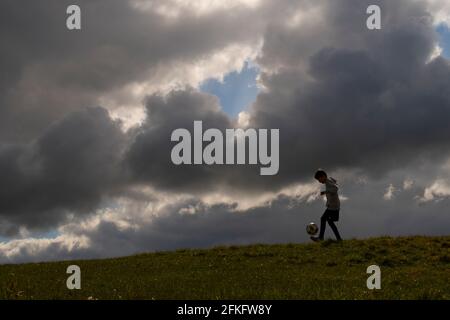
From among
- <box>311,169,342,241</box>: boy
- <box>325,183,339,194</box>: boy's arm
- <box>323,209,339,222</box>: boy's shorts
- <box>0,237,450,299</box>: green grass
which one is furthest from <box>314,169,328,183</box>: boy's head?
<box>0,237,450,299</box>: green grass

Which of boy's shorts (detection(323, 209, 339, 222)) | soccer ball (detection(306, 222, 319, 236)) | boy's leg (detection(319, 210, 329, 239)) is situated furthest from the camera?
soccer ball (detection(306, 222, 319, 236))

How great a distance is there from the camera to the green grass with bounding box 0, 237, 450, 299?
15.6m

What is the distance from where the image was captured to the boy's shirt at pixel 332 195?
2898 cm

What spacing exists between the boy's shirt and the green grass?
2.01 metres

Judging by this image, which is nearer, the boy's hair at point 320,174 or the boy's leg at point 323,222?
the boy's leg at point 323,222

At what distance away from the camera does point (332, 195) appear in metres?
29.1

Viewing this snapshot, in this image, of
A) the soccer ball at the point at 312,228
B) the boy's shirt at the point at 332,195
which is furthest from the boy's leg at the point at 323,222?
the soccer ball at the point at 312,228

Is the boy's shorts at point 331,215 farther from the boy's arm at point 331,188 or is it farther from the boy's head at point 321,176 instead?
the boy's head at point 321,176

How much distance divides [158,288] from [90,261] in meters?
11.2

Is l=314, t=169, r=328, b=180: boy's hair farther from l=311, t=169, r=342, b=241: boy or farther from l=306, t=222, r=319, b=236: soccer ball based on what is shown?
l=306, t=222, r=319, b=236: soccer ball

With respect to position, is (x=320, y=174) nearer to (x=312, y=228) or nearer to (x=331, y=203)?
(x=331, y=203)

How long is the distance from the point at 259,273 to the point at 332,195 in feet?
31.5

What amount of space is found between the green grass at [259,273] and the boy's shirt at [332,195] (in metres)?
2.01

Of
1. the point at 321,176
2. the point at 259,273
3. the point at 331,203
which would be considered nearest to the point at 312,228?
the point at 331,203
